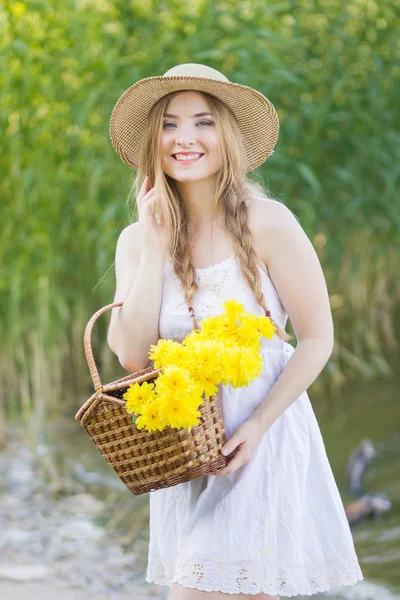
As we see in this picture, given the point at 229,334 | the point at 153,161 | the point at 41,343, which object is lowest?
the point at 229,334

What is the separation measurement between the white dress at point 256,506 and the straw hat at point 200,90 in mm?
355

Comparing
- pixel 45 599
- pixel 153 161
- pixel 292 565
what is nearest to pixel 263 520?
pixel 292 565

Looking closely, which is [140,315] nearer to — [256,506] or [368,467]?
[256,506]

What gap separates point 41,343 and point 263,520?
2.37m

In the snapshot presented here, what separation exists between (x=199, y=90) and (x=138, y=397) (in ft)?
2.42

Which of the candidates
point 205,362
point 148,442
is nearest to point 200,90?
point 205,362

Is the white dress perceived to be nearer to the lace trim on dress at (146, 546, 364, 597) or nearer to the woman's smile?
the lace trim on dress at (146, 546, 364, 597)

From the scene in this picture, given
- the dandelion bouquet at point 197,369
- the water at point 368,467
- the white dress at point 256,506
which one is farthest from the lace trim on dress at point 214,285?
the water at point 368,467

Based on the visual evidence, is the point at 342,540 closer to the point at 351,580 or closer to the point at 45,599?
the point at 351,580

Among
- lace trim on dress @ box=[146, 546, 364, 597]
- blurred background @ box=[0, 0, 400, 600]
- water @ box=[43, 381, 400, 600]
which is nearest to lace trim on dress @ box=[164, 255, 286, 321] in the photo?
lace trim on dress @ box=[146, 546, 364, 597]

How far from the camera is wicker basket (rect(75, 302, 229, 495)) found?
1722 mm

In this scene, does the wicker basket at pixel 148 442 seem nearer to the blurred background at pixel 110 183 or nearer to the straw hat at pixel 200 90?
the straw hat at pixel 200 90

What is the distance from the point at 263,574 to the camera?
188cm

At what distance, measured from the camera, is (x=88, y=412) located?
5.74ft
